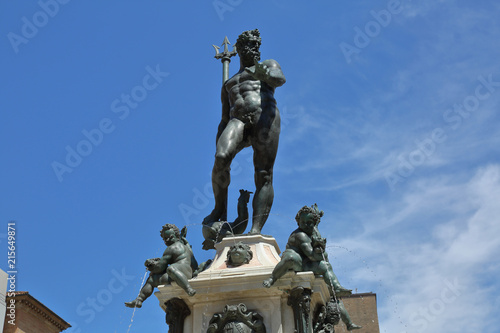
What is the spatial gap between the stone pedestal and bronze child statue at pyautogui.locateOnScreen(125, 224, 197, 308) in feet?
0.43

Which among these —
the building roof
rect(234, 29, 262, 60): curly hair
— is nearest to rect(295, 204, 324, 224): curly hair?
rect(234, 29, 262, 60): curly hair

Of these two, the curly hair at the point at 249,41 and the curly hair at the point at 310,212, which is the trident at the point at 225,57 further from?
the curly hair at the point at 310,212

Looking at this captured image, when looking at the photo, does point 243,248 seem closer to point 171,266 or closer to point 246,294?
point 246,294

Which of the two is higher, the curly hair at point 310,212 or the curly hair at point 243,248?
the curly hair at point 310,212

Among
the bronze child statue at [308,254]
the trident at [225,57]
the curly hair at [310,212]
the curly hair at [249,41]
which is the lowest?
the bronze child statue at [308,254]

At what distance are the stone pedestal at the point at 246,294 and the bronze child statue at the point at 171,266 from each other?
13cm

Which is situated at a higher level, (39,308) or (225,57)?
(39,308)

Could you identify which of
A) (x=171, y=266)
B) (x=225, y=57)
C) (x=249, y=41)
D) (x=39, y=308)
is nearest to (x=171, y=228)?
(x=171, y=266)

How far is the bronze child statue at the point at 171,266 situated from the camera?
8.16 m

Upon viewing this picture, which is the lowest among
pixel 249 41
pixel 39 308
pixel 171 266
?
pixel 171 266

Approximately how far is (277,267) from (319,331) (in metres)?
1.07

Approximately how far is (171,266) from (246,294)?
0.99m

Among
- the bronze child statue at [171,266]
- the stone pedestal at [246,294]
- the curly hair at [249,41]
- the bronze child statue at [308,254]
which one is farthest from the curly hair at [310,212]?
the curly hair at [249,41]

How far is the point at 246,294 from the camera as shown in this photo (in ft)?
26.8
